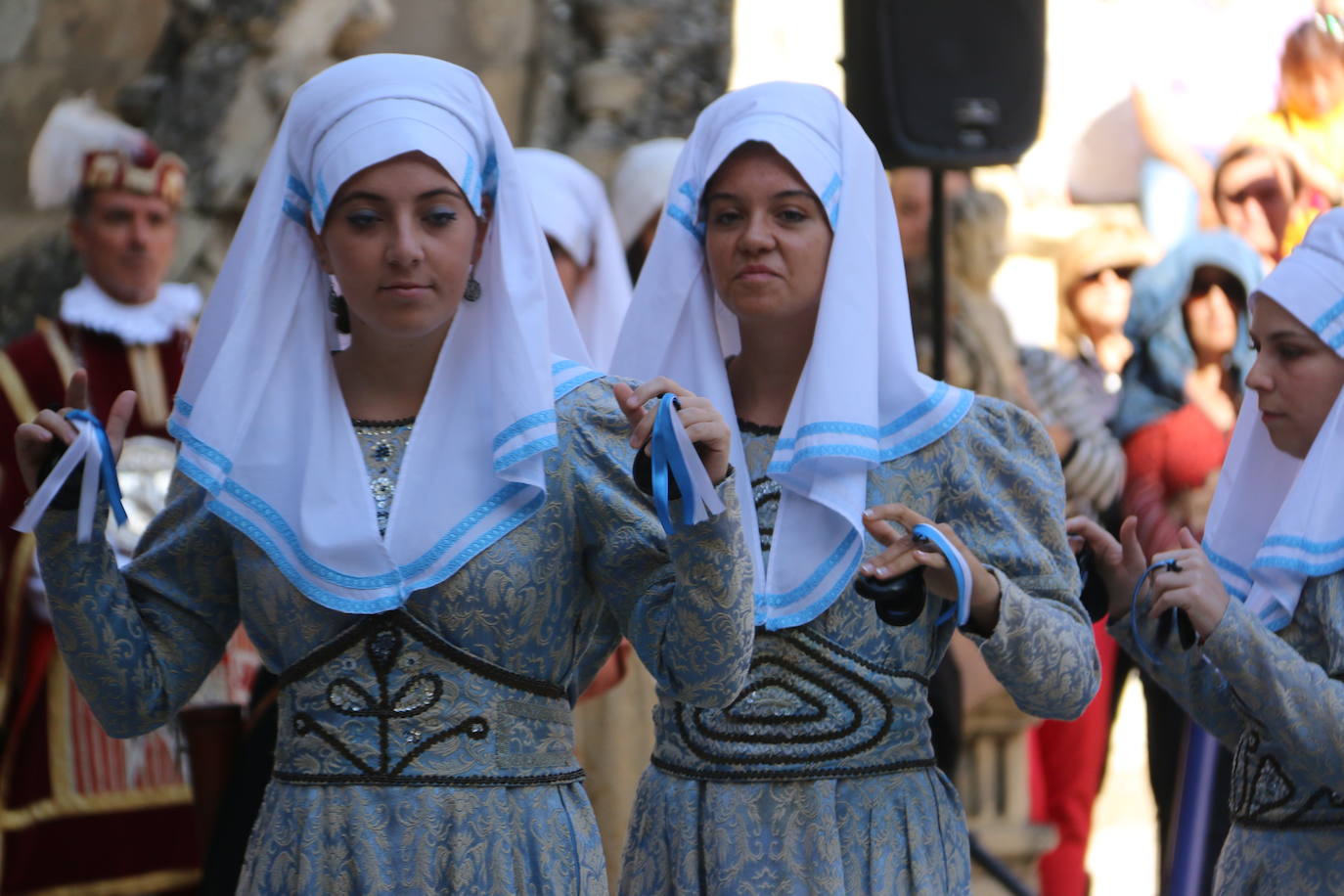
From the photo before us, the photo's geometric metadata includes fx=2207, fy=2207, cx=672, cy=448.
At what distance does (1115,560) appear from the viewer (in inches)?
145

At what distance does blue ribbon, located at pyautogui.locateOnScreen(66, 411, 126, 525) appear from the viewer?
2941 mm

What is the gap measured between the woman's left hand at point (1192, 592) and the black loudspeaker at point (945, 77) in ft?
9.28

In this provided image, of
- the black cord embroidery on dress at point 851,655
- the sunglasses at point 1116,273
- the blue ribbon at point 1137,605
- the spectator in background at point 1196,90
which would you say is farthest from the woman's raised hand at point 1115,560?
the spectator in background at point 1196,90

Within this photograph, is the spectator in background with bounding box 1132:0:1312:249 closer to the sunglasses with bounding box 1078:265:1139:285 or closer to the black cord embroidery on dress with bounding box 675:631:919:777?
the sunglasses with bounding box 1078:265:1139:285

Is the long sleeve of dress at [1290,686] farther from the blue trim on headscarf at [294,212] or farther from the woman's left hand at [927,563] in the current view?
the blue trim on headscarf at [294,212]

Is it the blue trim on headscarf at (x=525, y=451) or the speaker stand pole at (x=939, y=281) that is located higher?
the speaker stand pole at (x=939, y=281)

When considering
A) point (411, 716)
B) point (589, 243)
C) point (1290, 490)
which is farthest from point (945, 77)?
point (411, 716)

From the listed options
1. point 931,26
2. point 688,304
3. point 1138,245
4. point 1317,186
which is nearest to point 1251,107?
point 1317,186

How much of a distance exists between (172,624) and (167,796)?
2440mm

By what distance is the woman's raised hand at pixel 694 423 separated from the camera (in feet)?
9.10

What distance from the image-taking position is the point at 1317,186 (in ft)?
32.7

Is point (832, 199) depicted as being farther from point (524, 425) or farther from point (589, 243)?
point (589, 243)

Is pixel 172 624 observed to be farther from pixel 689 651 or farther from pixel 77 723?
pixel 77 723

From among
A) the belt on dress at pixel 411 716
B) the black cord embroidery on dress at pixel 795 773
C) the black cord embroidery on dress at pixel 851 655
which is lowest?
the black cord embroidery on dress at pixel 795 773
